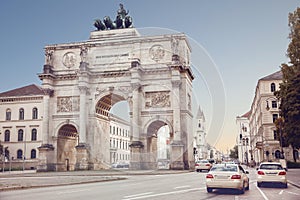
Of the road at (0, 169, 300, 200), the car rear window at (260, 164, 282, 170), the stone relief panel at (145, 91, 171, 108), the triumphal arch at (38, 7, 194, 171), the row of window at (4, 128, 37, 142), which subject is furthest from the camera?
the row of window at (4, 128, 37, 142)

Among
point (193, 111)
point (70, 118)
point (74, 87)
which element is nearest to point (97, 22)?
point (74, 87)

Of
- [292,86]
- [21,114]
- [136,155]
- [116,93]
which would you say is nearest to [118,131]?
[21,114]

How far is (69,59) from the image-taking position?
5300cm

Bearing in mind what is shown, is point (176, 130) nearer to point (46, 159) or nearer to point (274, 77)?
point (46, 159)

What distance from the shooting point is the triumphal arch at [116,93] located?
48.1m

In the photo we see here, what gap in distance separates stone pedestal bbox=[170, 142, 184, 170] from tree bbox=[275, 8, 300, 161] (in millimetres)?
15074

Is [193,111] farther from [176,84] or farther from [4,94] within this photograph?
[4,94]

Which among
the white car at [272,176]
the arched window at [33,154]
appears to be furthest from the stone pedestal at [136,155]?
the arched window at [33,154]

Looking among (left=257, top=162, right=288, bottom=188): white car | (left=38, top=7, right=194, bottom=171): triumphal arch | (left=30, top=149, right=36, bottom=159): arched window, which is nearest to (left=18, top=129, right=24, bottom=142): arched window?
(left=30, top=149, right=36, bottom=159): arched window

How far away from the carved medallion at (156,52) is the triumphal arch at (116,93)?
138 millimetres

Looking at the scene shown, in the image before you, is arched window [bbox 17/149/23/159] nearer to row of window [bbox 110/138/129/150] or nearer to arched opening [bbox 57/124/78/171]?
row of window [bbox 110/138/129/150]

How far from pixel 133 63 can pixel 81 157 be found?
47.2 ft

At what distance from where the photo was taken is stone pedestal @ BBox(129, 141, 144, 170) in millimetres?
46312

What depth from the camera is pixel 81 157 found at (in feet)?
159
